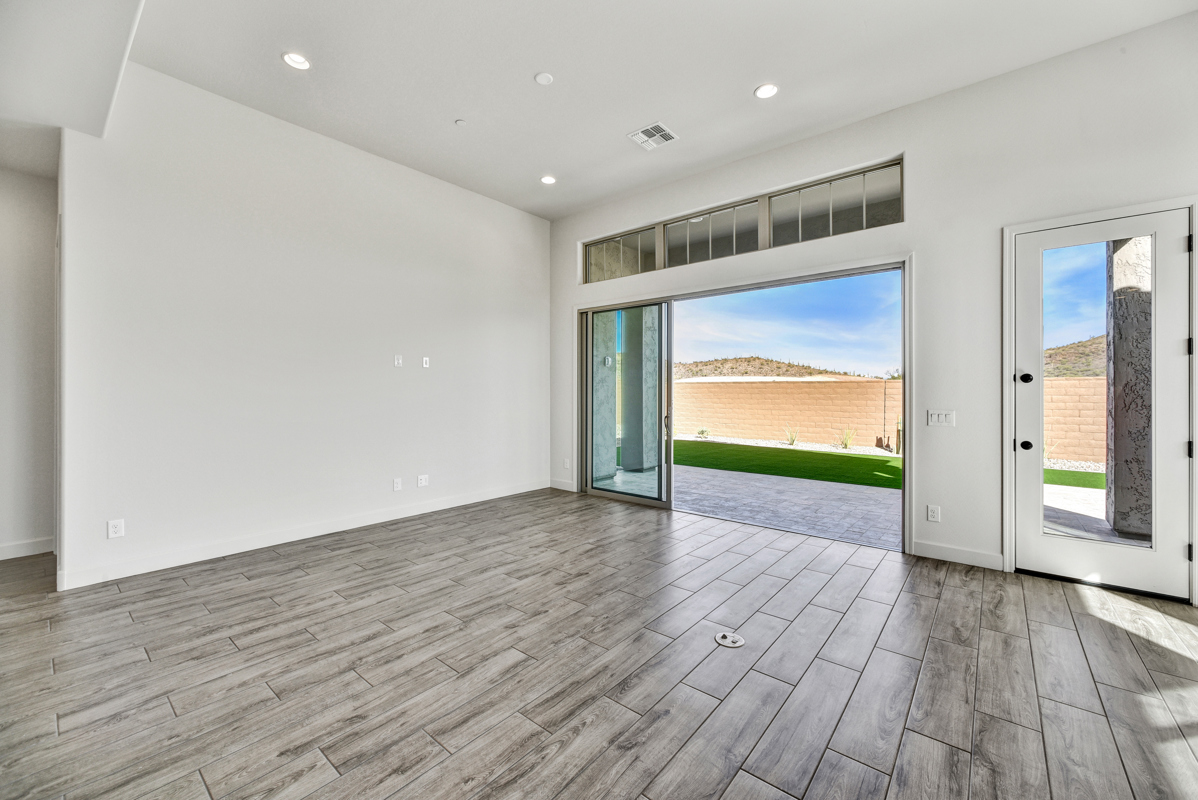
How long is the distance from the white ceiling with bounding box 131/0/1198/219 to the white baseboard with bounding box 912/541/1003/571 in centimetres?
339

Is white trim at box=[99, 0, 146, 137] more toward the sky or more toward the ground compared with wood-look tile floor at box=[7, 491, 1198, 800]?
more toward the sky

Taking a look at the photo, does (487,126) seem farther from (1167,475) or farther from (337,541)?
(1167,475)

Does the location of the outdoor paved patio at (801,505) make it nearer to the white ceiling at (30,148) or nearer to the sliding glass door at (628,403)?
the sliding glass door at (628,403)

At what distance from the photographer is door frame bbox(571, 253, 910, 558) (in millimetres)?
3758

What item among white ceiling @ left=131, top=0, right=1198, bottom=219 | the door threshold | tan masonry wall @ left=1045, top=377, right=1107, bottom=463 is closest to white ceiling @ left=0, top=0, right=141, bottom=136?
white ceiling @ left=131, top=0, right=1198, bottom=219

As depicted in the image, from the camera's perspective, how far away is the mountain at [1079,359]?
3109mm

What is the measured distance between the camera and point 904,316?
12.5 feet

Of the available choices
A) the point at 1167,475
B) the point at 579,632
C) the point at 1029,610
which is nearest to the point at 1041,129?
the point at 1167,475

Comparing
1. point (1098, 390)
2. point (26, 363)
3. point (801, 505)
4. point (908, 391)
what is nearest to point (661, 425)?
point (801, 505)

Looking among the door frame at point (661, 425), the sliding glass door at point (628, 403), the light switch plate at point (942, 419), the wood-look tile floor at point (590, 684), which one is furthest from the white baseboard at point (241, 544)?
the light switch plate at point (942, 419)

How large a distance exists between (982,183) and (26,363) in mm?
7388

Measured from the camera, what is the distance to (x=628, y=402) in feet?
19.1

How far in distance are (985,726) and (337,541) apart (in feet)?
14.2

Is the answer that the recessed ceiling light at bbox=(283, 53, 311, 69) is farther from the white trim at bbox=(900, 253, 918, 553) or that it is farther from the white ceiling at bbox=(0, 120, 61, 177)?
the white trim at bbox=(900, 253, 918, 553)
